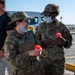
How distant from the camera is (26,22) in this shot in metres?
4.47

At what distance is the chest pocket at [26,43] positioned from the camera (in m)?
4.45

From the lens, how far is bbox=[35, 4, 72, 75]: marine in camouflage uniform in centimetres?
547

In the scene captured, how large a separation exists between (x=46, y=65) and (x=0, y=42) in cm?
96

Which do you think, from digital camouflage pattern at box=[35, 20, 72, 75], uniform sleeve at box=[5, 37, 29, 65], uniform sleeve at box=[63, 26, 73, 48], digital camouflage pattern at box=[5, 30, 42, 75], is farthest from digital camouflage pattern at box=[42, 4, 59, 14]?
uniform sleeve at box=[5, 37, 29, 65]

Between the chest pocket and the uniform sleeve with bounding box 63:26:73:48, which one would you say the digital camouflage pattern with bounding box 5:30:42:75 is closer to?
the chest pocket

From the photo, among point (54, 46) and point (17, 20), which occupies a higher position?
point (17, 20)

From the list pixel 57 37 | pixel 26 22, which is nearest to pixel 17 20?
pixel 26 22

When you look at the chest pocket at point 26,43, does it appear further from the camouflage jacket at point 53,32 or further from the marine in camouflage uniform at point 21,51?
the camouflage jacket at point 53,32

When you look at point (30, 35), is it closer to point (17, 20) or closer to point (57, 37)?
point (17, 20)

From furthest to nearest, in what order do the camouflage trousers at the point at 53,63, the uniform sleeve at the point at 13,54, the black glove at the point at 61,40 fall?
the camouflage trousers at the point at 53,63 < the black glove at the point at 61,40 < the uniform sleeve at the point at 13,54

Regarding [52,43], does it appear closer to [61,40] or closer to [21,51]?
[61,40]

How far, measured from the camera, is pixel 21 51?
4.47m

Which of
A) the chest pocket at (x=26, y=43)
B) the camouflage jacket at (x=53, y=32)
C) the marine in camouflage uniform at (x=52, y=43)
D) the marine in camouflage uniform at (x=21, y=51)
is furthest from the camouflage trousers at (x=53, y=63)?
the chest pocket at (x=26, y=43)

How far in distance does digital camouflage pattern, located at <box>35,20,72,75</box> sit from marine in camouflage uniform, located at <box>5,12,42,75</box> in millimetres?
906
